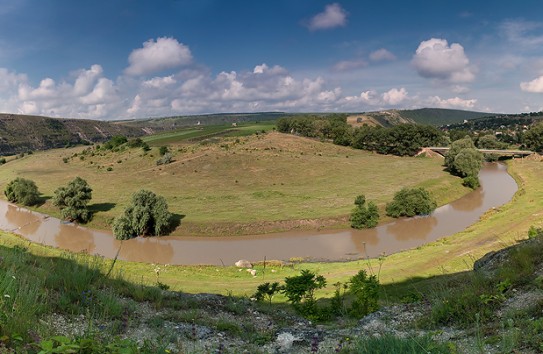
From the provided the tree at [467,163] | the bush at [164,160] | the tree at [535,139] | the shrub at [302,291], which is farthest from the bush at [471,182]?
the bush at [164,160]

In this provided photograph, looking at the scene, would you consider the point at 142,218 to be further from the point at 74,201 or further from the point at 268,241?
the point at 268,241

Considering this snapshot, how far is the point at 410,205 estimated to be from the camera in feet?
161

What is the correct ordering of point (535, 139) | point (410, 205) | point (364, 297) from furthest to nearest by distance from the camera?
point (535, 139), point (410, 205), point (364, 297)

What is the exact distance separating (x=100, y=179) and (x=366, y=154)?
7635 centimetres

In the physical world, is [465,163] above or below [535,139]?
below

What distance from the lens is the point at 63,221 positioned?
54312mm

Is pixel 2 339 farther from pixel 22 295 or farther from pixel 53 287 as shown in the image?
pixel 53 287

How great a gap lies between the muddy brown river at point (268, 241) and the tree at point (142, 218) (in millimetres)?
1242

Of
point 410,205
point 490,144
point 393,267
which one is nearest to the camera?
point 393,267

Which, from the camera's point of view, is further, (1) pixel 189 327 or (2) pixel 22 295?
(1) pixel 189 327

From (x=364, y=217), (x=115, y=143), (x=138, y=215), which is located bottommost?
(x=364, y=217)

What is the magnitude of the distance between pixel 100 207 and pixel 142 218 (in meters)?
17.8

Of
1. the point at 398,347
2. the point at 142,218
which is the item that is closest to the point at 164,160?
the point at 142,218

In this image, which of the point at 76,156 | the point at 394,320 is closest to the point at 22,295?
the point at 394,320
